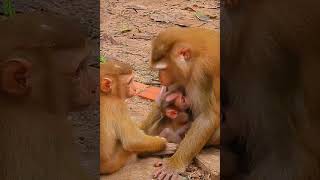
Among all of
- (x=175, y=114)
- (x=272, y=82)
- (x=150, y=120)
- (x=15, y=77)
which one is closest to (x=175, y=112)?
(x=175, y=114)

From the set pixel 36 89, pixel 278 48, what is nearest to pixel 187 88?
pixel 278 48

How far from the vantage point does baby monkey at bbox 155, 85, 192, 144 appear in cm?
316

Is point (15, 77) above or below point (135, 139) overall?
above

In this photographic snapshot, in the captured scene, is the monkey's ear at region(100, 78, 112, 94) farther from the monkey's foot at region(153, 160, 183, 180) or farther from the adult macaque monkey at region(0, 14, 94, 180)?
the monkey's foot at region(153, 160, 183, 180)

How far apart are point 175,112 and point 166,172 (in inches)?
11.8

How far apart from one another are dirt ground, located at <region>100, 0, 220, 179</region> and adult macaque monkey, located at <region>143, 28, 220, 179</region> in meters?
0.04

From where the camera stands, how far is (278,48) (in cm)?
319

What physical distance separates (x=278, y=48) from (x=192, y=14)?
465 millimetres

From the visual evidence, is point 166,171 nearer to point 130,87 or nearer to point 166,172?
point 166,172

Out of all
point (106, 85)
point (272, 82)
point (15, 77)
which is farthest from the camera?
point (272, 82)

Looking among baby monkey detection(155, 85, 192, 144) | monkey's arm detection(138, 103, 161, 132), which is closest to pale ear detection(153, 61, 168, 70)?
baby monkey detection(155, 85, 192, 144)

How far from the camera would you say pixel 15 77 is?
9.56 ft

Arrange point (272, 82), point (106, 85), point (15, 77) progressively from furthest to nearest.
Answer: point (272, 82)
point (106, 85)
point (15, 77)

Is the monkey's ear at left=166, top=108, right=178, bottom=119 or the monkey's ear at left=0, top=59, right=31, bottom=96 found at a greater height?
the monkey's ear at left=0, top=59, right=31, bottom=96
